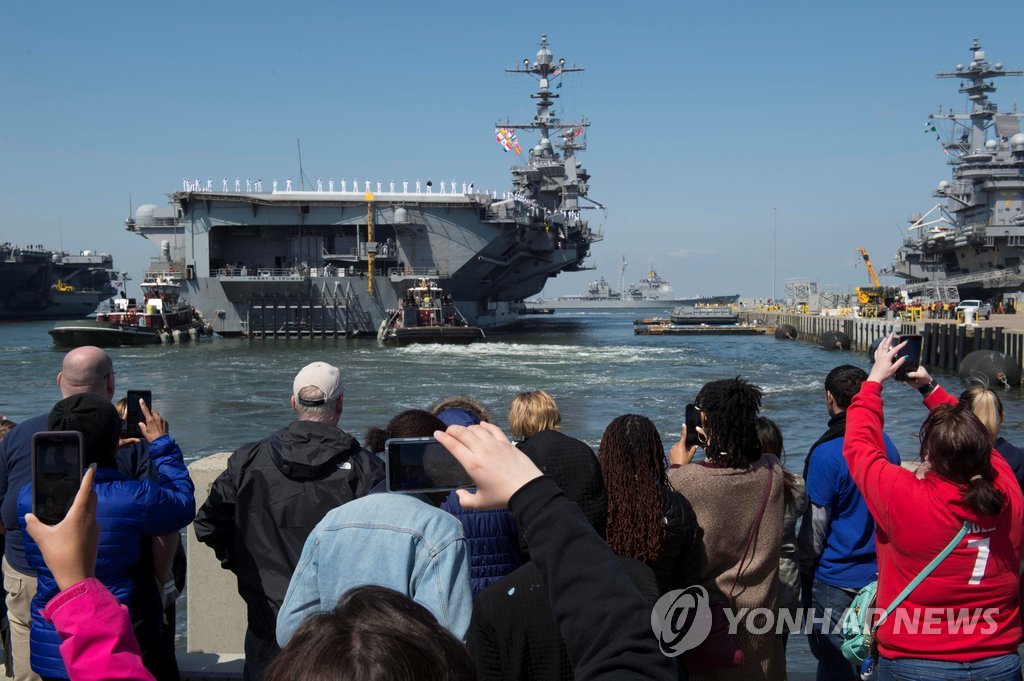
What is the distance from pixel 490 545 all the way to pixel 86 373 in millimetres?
1920

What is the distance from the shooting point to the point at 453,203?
4659cm

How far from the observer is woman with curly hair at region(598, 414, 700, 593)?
2906mm

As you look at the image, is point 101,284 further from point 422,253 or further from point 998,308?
point 998,308

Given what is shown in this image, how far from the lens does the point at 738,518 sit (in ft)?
10.6

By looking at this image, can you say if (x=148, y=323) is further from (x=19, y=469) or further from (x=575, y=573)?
(x=575, y=573)

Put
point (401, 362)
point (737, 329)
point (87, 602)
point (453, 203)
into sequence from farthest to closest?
point (737, 329)
point (453, 203)
point (401, 362)
point (87, 602)

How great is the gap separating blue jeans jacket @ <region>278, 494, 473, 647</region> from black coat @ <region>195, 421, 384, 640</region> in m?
0.95

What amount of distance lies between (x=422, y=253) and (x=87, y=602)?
46.4 metres

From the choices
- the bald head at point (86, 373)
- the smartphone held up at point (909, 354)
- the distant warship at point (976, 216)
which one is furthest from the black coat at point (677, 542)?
the distant warship at point (976, 216)

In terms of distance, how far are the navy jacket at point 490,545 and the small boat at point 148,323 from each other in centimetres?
4059

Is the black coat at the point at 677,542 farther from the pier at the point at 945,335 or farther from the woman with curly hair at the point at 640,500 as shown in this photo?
the pier at the point at 945,335

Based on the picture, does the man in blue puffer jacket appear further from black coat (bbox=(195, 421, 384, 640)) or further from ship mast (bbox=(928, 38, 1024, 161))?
ship mast (bbox=(928, 38, 1024, 161))

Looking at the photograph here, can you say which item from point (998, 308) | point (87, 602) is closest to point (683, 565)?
point (87, 602)

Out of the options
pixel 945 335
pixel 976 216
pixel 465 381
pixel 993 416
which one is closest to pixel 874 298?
pixel 976 216
